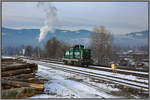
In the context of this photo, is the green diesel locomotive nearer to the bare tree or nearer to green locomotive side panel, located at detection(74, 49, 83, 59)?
green locomotive side panel, located at detection(74, 49, 83, 59)

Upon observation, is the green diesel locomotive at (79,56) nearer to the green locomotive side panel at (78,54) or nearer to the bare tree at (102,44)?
the green locomotive side panel at (78,54)

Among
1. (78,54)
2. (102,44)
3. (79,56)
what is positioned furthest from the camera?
(102,44)

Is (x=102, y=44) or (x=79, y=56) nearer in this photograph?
(x=79, y=56)

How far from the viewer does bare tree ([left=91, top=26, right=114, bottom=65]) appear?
35756mm

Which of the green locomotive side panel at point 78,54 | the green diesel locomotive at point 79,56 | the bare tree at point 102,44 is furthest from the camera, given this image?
the bare tree at point 102,44

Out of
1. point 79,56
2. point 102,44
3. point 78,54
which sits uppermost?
point 102,44

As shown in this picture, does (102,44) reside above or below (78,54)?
above

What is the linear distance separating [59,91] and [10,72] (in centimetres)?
384

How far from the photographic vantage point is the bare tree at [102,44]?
35.8 m

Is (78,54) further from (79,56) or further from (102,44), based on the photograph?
(102,44)

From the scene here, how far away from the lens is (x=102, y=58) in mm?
36844

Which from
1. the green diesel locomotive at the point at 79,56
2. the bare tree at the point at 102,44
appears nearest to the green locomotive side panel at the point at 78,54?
the green diesel locomotive at the point at 79,56

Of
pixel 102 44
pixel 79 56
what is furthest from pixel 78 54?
pixel 102 44

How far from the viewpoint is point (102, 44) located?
36.0 metres
